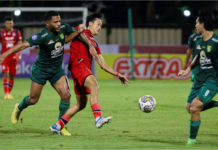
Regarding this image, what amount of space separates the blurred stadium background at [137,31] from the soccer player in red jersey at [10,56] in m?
5.48

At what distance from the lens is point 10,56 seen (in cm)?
1259

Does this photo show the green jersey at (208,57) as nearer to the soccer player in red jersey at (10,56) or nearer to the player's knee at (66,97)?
the player's knee at (66,97)

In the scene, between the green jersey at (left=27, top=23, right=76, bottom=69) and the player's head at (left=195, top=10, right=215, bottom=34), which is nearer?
the player's head at (left=195, top=10, right=215, bottom=34)

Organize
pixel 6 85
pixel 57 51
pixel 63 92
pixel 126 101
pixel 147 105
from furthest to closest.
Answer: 1. pixel 6 85
2. pixel 126 101
3. pixel 147 105
4. pixel 63 92
5. pixel 57 51

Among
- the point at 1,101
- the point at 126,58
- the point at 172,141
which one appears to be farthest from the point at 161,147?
the point at 126,58

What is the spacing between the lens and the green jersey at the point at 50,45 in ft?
21.4

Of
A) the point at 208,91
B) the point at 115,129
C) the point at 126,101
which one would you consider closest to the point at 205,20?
the point at 208,91

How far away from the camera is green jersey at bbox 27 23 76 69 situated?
21.4ft

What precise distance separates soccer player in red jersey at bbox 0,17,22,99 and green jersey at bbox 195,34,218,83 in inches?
292

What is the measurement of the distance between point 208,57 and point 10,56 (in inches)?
311

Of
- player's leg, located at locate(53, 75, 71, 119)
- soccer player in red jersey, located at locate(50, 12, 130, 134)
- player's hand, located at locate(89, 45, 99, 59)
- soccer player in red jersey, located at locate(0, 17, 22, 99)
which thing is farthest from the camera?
soccer player in red jersey, located at locate(0, 17, 22, 99)

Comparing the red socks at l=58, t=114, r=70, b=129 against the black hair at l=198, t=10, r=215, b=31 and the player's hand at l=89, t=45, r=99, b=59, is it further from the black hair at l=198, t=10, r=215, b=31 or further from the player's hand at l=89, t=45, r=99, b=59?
the black hair at l=198, t=10, r=215, b=31

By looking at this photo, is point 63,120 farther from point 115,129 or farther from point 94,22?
point 94,22

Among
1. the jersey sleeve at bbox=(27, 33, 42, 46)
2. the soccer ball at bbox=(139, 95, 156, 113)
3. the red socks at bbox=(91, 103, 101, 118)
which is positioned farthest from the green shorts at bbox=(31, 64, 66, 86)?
the soccer ball at bbox=(139, 95, 156, 113)
